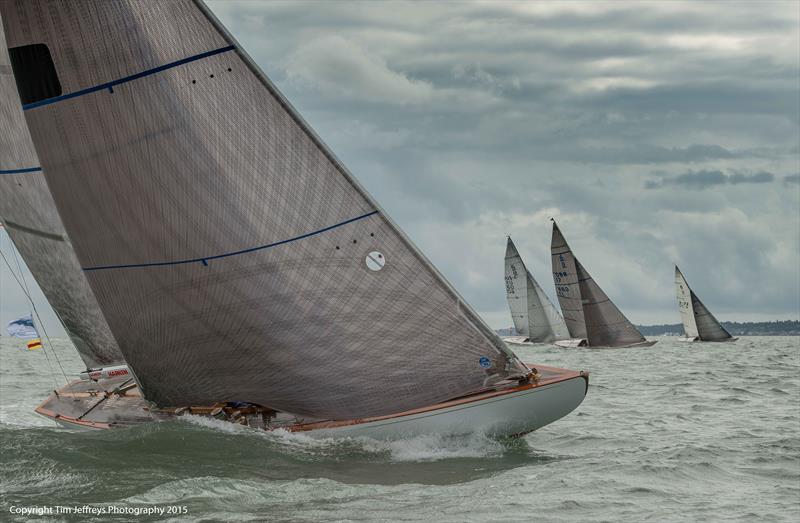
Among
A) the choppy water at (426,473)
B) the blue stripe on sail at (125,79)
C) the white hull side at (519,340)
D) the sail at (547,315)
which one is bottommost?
the choppy water at (426,473)

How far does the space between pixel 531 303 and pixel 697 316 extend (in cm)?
1263

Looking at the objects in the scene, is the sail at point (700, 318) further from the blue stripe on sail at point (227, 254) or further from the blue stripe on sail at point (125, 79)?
the blue stripe on sail at point (125, 79)

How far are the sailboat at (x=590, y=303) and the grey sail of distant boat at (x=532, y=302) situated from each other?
19.4 feet

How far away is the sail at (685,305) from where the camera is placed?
209 feet

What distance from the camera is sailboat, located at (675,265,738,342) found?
63.8 m

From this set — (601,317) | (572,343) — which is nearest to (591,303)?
(601,317)

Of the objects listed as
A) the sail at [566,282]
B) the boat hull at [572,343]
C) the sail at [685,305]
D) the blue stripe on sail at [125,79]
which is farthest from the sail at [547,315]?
the blue stripe on sail at [125,79]

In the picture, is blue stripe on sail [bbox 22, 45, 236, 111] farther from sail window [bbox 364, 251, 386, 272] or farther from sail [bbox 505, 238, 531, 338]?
sail [bbox 505, 238, 531, 338]

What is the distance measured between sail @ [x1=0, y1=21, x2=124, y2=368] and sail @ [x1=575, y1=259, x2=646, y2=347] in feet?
117

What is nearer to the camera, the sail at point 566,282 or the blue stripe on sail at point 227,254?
the blue stripe on sail at point 227,254

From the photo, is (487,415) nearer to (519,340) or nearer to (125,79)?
(125,79)

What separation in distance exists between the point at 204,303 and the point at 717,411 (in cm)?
1000

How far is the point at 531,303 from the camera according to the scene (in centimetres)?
5950

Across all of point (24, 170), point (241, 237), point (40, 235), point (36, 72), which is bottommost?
point (241, 237)
